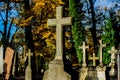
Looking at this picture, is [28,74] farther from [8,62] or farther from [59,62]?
[59,62]

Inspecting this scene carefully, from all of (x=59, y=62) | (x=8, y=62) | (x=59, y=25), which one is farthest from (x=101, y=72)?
(x=59, y=62)

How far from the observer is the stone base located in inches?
424

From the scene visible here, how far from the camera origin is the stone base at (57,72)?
10.8 m

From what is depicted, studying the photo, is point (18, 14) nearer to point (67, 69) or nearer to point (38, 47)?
point (38, 47)

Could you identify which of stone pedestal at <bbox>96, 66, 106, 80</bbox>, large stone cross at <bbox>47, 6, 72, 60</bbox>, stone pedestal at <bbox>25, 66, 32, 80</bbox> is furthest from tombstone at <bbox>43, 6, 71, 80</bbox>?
stone pedestal at <bbox>25, 66, 32, 80</bbox>

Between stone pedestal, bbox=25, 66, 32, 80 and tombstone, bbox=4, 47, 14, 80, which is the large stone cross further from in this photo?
stone pedestal, bbox=25, 66, 32, 80

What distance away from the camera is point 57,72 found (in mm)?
10906

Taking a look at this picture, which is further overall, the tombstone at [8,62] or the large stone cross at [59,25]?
the tombstone at [8,62]

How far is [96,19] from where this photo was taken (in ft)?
122

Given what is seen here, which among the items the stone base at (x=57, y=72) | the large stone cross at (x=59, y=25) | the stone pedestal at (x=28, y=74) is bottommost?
the stone pedestal at (x=28, y=74)

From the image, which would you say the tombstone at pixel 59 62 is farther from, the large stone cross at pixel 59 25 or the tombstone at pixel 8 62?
the tombstone at pixel 8 62

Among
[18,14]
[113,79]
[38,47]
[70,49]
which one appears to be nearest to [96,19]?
[70,49]

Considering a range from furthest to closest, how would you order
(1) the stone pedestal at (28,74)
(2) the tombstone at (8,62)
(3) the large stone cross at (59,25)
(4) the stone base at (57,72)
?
(1) the stone pedestal at (28,74) → (2) the tombstone at (8,62) → (3) the large stone cross at (59,25) → (4) the stone base at (57,72)

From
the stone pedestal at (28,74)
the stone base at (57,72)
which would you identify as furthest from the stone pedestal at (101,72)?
the stone base at (57,72)
